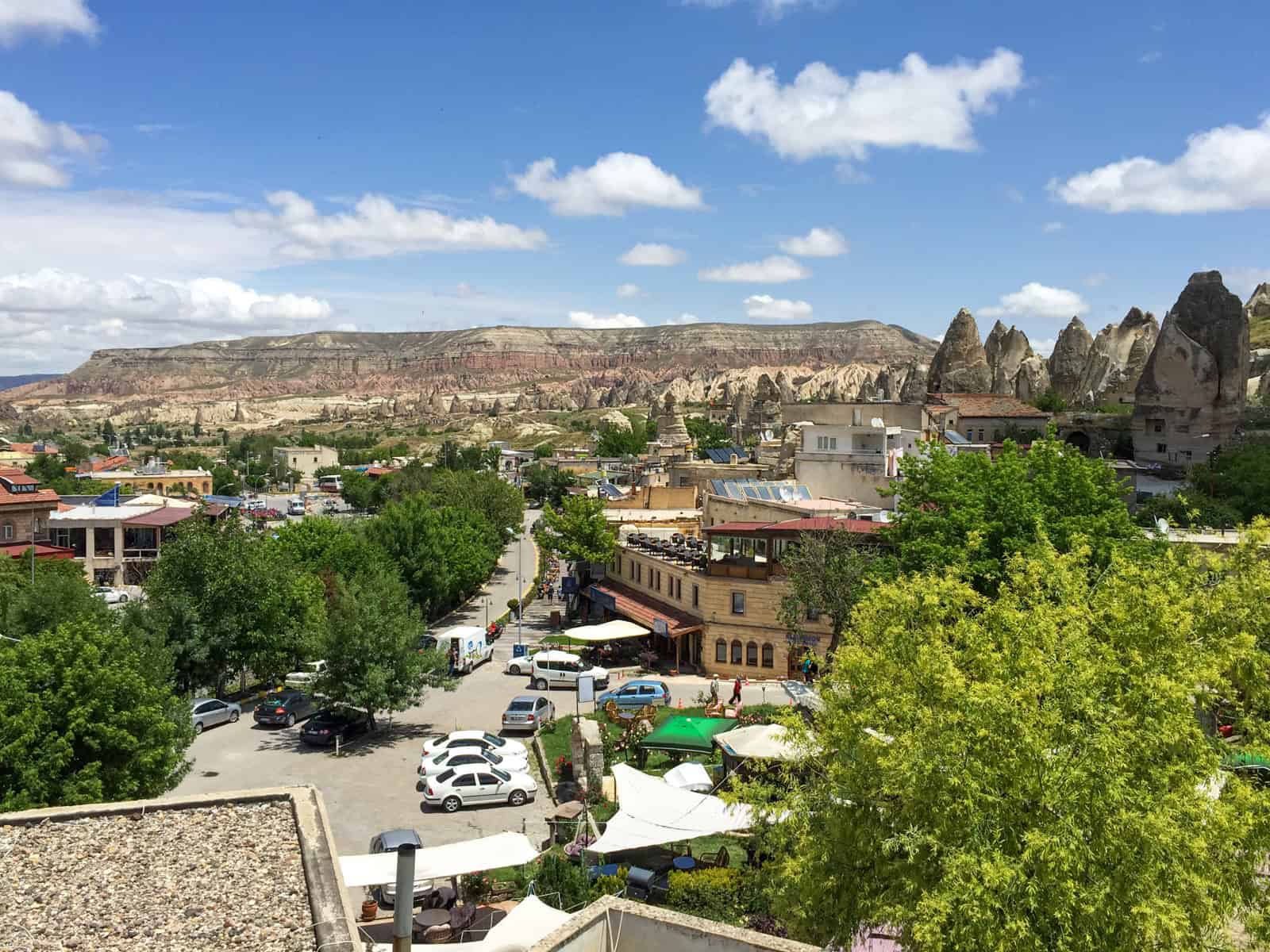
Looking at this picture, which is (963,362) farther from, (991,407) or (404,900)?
(404,900)

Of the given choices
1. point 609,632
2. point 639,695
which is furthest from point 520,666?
point 639,695

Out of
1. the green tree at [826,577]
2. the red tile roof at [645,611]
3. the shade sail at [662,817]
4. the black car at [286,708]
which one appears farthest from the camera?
the red tile roof at [645,611]

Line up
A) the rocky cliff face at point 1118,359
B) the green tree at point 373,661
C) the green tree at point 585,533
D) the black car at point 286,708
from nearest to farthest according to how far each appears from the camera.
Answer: the green tree at point 373,661, the black car at point 286,708, the green tree at point 585,533, the rocky cliff face at point 1118,359

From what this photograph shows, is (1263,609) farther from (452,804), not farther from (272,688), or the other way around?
(272,688)

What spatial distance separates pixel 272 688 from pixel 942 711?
1181 inches

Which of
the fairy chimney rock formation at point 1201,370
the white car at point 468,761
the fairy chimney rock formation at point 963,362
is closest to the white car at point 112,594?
the white car at point 468,761

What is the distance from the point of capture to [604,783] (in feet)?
78.7

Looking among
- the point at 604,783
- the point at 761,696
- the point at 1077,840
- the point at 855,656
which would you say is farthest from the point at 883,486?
the point at 1077,840

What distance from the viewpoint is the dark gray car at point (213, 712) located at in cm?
3083

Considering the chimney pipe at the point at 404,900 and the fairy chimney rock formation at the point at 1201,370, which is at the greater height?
the fairy chimney rock formation at the point at 1201,370

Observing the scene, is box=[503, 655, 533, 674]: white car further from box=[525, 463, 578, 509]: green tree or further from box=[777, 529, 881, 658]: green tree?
box=[525, 463, 578, 509]: green tree

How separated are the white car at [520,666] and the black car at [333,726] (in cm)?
818

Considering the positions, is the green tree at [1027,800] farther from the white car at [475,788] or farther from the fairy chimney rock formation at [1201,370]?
the fairy chimney rock formation at [1201,370]

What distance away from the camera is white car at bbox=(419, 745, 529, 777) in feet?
80.0
